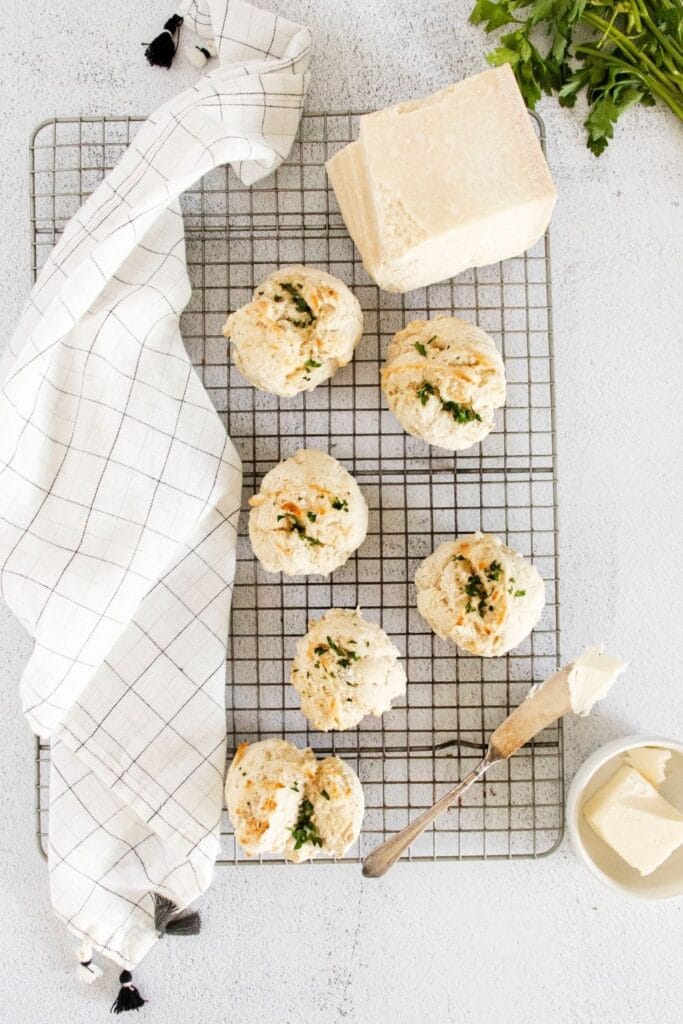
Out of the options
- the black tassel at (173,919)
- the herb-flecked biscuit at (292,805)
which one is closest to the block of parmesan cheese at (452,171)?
the herb-flecked biscuit at (292,805)

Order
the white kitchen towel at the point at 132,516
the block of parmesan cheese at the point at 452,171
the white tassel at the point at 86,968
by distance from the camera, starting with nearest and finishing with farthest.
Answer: the block of parmesan cheese at the point at 452,171
the white kitchen towel at the point at 132,516
the white tassel at the point at 86,968

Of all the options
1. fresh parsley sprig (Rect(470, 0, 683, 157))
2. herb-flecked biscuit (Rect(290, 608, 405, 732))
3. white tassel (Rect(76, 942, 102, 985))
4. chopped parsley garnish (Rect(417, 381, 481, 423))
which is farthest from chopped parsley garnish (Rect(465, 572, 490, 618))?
white tassel (Rect(76, 942, 102, 985))

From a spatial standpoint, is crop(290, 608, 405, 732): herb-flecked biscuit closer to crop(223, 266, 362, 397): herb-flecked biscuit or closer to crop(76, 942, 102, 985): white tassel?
crop(223, 266, 362, 397): herb-flecked biscuit

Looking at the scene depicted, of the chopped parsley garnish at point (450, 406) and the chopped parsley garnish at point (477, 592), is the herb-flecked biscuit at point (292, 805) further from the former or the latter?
the chopped parsley garnish at point (450, 406)

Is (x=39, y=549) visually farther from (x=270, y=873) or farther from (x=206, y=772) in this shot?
(x=270, y=873)

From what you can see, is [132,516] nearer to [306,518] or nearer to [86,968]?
[306,518]

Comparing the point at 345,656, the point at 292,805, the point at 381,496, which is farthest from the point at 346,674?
the point at 381,496

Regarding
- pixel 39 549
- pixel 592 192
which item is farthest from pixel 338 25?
pixel 39 549
